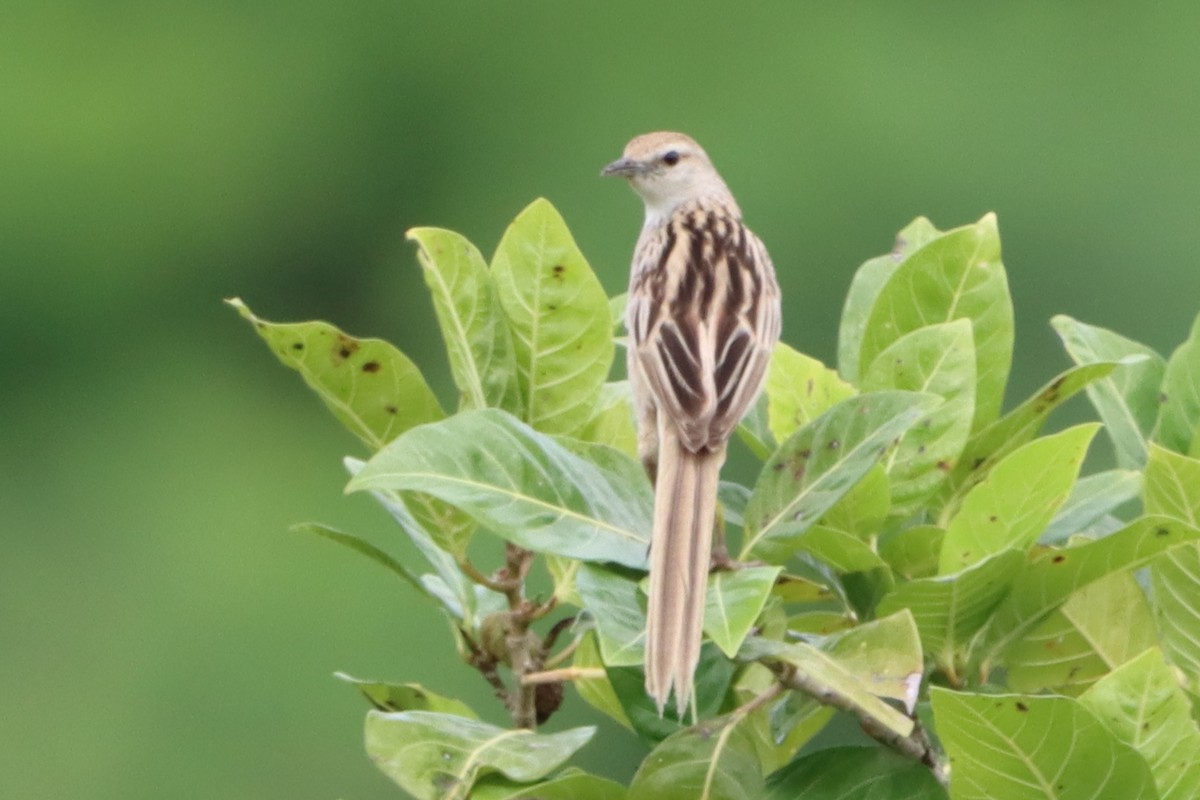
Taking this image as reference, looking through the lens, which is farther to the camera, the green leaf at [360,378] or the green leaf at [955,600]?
the green leaf at [360,378]

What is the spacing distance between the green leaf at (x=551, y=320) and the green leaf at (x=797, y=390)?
8.5 inches

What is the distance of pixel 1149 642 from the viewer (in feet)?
7.16

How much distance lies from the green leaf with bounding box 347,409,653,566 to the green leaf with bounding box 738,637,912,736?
22 centimetres

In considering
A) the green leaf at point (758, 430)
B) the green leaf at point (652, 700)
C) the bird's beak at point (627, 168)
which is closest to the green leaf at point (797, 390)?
the green leaf at point (758, 430)

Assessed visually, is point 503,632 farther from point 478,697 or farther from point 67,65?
point 67,65

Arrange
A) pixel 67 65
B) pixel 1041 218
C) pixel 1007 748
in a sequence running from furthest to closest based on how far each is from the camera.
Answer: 1. pixel 67 65
2. pixel 1041 218
3. pixel 1007 748

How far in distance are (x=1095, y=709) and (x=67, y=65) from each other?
1259 cm

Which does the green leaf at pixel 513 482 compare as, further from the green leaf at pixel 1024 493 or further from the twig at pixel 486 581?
the green leaf at pixel 1024 493

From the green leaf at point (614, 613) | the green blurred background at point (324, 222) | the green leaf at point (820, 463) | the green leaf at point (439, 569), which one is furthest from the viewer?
the green blurred background at point (324, 222)

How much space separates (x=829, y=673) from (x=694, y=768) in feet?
0.76

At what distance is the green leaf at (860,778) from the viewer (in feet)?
6.37

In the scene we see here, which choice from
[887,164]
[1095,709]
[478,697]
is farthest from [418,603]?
[1095,709]

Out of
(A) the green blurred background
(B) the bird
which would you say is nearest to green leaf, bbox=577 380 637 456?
(B) the bird

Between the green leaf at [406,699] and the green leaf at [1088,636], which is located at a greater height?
the green leaf at [406,699]
